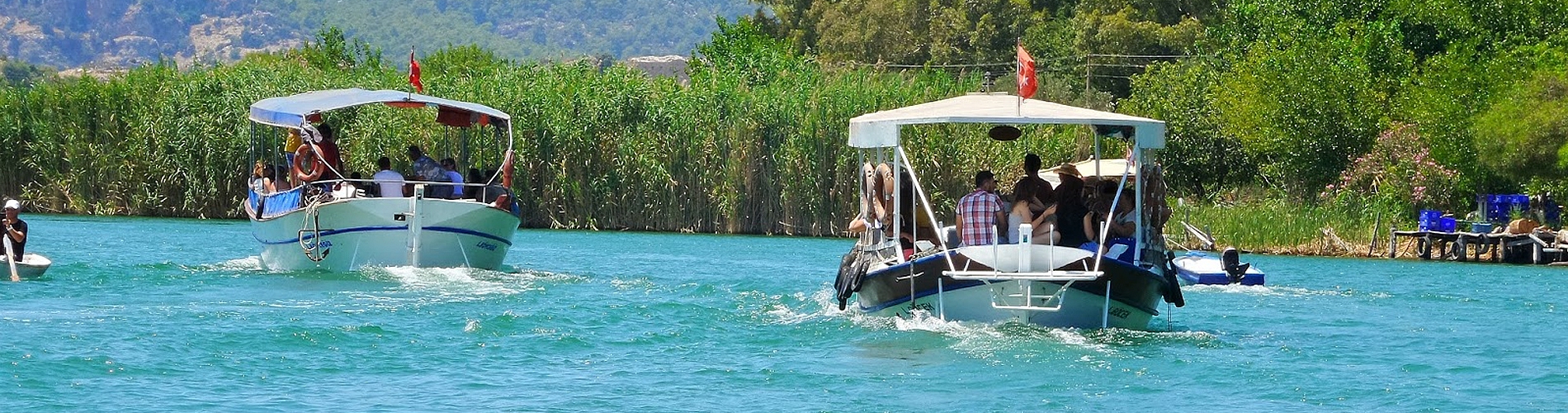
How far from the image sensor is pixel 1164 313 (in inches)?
967

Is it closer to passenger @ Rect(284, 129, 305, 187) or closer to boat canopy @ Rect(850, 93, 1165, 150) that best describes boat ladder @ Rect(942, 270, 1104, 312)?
boat canopy @ Rect(850, 93, 1165, 150)

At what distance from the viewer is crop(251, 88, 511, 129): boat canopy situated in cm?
2884

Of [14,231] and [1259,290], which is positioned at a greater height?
[14,231]

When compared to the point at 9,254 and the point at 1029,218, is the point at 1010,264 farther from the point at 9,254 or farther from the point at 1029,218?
the point at 9,254

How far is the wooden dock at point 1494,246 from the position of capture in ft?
138

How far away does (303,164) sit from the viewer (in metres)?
29.1

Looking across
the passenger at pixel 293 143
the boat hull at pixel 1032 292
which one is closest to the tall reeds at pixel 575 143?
the passenger at pixel 293 143

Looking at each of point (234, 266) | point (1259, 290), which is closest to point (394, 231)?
point (234, 266)

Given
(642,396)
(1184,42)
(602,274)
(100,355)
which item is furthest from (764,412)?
(1184,42)

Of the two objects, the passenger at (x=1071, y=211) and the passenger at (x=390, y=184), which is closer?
the passenger at (x=1071, y=211)

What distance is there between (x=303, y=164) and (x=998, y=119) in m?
12.9

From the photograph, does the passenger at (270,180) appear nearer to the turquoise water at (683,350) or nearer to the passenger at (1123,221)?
the turquoise water at (683,350)

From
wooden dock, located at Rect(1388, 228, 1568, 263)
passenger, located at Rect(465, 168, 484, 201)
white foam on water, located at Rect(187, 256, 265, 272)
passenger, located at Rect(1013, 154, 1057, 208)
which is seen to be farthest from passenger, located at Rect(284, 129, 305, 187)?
wooden dock, located at Rect(1388, 228, 1568, 263)

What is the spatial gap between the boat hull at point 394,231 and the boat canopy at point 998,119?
8.39 meters
